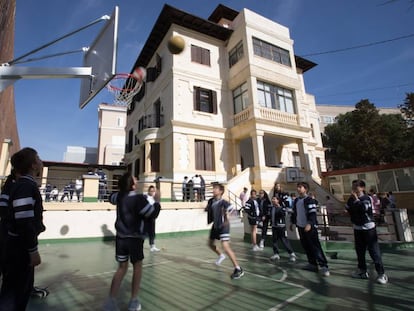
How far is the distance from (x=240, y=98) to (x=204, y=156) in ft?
17.5

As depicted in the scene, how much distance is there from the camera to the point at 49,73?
A: 5945 mm

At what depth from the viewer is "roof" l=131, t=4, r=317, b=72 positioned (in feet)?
57.2

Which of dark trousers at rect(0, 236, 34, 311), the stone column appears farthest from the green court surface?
the stone column

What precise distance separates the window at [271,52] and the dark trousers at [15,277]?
18.7 meters

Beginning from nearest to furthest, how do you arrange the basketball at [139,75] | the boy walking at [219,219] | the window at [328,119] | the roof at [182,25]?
the boy walking at [219,219] → the basketball at [139,75] → the roof at [182,25] → the window at [328,119]

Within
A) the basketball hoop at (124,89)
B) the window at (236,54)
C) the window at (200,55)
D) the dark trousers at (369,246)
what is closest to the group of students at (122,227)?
the dark trousers at (369,246)

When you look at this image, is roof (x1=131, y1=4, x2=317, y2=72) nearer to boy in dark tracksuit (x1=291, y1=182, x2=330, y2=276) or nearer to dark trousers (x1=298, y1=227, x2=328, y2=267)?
boy in dark tracksuit (x1=291, y1=182, x2=330, y2=276)

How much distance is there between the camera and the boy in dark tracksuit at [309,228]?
193 inches

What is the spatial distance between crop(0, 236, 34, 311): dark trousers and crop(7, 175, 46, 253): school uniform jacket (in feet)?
0.24

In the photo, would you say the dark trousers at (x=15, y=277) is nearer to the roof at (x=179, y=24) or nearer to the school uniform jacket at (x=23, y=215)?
the school uniform jacket at (x=23, y=215)

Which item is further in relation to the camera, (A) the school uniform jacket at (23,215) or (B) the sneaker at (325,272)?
(B) the sneaker at (325,272)

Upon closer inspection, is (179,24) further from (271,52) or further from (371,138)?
(371,138)

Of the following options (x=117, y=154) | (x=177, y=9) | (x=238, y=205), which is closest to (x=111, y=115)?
(x=117, y=154)

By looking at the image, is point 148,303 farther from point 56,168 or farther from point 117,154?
point 117,154
